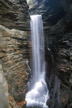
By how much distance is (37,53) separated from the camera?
33.8 feet

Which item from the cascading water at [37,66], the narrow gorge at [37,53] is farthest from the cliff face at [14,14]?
the cascading water at [37,66]

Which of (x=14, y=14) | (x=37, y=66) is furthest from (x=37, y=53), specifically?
(x=14, y=14)

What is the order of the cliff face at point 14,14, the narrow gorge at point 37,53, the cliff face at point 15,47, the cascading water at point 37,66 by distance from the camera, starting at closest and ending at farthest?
the cliff face at point 15,47, the narrow gorge at point 37,53, the cliff face at point 14,14, the cascading water at point 37,66

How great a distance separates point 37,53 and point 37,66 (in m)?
1.30

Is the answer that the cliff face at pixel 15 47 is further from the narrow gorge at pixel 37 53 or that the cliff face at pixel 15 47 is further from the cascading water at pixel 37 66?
the cascading water at pixel 37 66

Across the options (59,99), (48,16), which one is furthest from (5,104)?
(48,16)

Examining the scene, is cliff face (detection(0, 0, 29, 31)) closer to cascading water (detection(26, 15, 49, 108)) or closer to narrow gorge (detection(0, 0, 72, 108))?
narrow gorge (detection(0, 0, 72, 108))

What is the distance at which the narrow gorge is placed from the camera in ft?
19.9

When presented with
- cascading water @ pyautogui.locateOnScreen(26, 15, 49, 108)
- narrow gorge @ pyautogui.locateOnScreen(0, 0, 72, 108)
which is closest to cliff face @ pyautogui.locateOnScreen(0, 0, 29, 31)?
narrow gorge @ pyautogui.locateOnScreen(0, 0, 72, 108)

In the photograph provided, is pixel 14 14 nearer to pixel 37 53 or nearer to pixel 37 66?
pixel 37 53

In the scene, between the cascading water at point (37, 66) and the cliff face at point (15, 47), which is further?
the cascading water at point (37, 66)

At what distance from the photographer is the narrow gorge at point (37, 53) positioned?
6.07 metres

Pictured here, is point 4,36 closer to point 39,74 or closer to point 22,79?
point 22,79

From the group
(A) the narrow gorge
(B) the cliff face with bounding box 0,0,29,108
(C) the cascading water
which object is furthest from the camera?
(C) the cascading water
